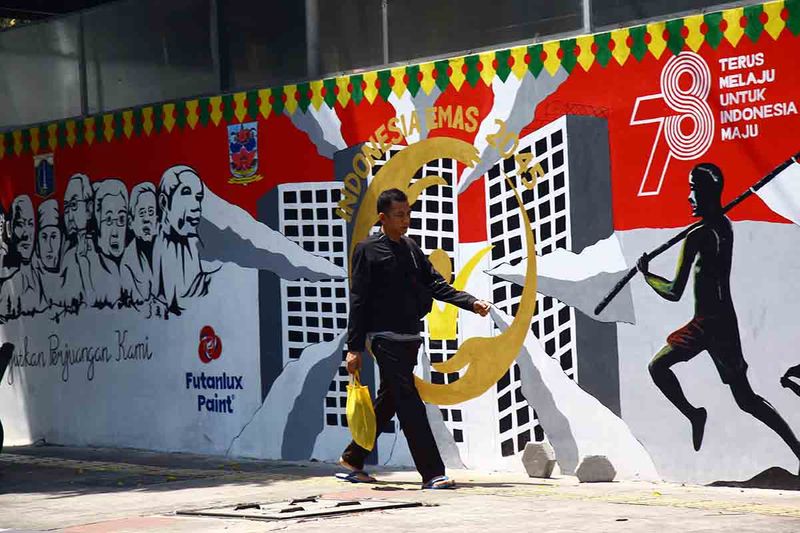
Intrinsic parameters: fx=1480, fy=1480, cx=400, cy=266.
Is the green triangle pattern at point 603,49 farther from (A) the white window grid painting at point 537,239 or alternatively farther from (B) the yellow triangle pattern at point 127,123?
(B) the yellow triangle pattern at point 127,123

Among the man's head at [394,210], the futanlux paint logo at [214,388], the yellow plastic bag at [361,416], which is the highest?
the man's head at [394,210]

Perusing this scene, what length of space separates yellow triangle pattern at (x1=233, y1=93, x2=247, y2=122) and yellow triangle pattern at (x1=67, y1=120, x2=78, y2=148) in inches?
94.8

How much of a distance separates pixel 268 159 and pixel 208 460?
276 centimetres

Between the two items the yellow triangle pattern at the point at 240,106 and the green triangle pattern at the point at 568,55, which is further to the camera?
the yellow triangle pattern at the point at 240,106

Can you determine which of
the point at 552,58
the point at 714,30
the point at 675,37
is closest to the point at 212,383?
the point at 552,58

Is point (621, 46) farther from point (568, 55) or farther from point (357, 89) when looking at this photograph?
point (357, 89)

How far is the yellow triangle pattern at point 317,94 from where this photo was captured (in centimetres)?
1275

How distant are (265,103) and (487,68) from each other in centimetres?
247

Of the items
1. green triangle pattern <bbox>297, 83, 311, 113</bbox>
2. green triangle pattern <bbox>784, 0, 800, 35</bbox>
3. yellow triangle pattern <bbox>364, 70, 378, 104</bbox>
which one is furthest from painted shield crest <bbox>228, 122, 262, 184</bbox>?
green triangle pattern <bbox>784, 0, 800, 35</bbox>

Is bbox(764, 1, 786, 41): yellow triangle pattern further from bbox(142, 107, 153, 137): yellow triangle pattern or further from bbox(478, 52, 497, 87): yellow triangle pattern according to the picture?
bbox(142, 107, 153, 137): yellow triangle pattern

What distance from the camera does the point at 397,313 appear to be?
10602 mm

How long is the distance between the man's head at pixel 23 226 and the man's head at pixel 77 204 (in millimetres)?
593

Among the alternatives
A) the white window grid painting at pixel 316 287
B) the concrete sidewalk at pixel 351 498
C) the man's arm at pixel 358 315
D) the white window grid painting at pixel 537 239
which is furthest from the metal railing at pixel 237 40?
the concrete sidewalk at pixel 351 498

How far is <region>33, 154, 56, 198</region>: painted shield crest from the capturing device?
50.2 feet
